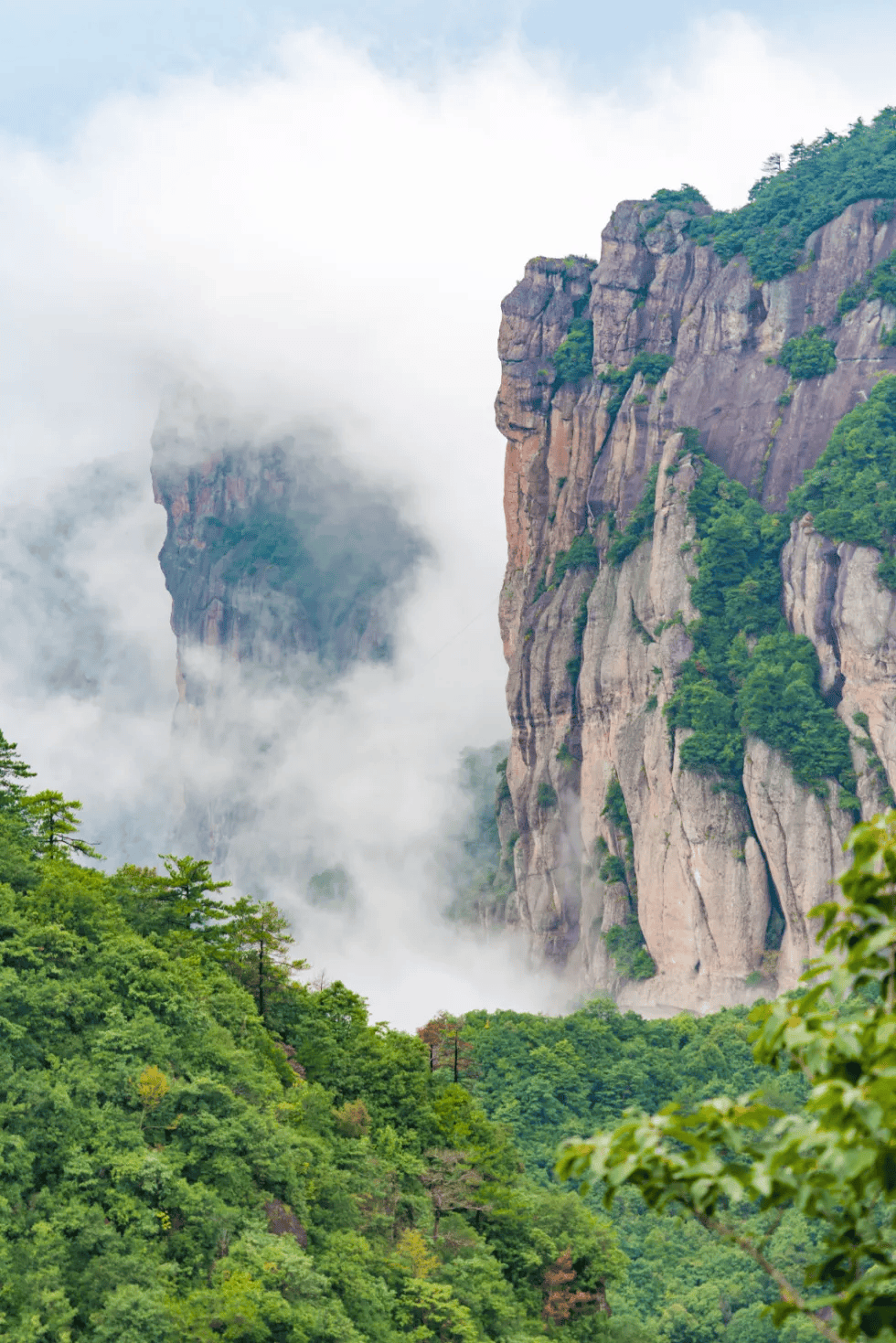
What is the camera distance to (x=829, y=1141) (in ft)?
22.0

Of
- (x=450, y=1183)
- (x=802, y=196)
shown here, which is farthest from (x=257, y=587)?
(x=450, y=1183)

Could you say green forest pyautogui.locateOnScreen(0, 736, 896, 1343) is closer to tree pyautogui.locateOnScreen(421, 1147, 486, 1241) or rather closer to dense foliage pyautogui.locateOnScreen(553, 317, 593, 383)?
tree pyautogui.locateOnScreen(421, 1147, 486, 1241)

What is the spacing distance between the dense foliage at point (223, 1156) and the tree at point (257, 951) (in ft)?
0.27

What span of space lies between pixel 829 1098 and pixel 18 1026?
27.0 m

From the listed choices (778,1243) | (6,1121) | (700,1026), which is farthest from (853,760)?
(6,1121)

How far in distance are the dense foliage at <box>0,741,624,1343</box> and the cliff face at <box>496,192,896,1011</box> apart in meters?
38.9

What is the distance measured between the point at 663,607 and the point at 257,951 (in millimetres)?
50877

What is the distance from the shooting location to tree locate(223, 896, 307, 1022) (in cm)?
4366

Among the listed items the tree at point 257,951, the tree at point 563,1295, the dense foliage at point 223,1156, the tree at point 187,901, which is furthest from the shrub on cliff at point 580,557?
the tree at point 563,1295

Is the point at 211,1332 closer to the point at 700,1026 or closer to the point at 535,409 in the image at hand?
the point at 700,1026

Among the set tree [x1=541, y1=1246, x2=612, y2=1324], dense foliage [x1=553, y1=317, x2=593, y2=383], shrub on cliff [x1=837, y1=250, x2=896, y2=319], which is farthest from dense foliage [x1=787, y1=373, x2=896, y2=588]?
tree [x1=541, y1=1246, x2=612, y2=1324]

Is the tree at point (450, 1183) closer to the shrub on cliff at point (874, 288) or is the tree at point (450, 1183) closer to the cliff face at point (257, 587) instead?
the shrub on cliff at point (874, 288)

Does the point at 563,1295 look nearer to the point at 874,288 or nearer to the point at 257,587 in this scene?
the point at 874,288

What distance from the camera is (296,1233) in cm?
3212
